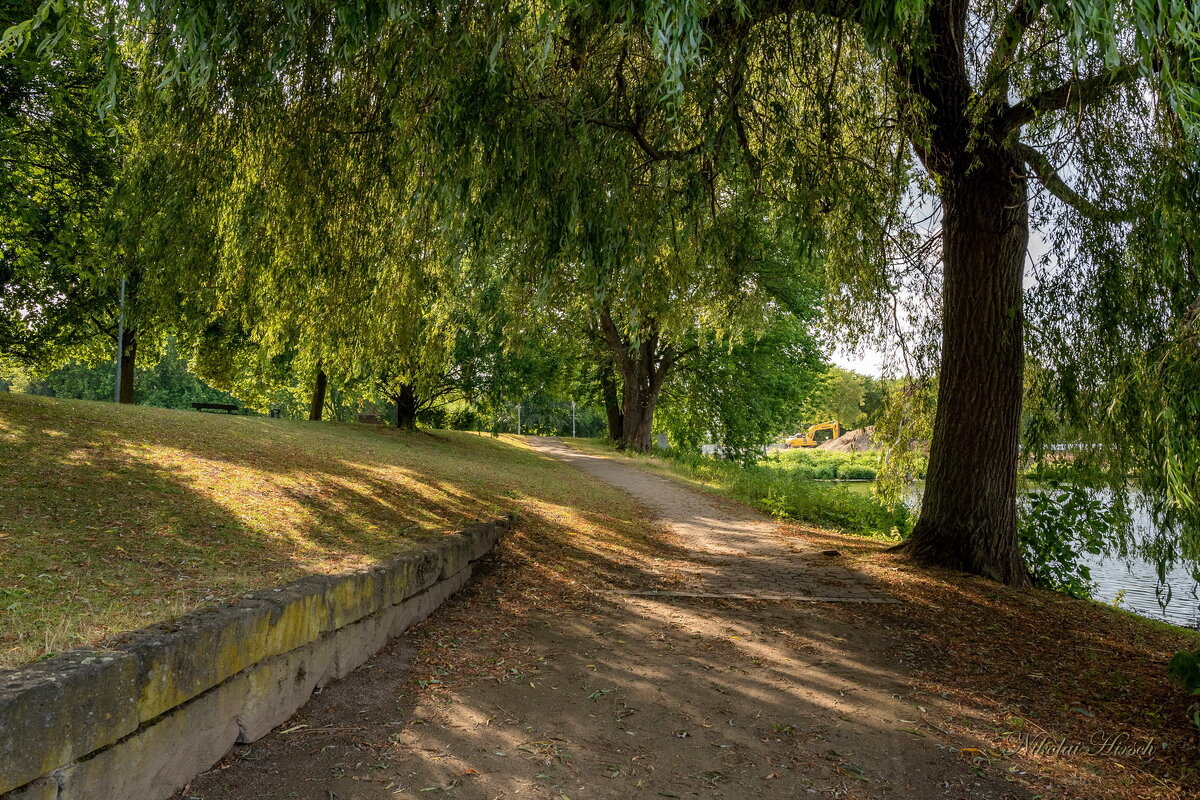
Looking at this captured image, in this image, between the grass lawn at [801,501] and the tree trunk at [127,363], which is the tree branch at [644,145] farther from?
the tree trunk at [127,363]

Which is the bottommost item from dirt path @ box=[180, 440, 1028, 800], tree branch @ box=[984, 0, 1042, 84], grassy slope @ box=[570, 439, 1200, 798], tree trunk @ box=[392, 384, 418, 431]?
dirt path @ box=[180, 440, 1028, 800]

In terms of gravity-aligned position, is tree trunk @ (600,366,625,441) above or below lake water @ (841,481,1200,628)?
above

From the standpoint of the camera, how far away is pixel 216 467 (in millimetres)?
7598

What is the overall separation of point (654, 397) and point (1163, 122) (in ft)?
60.8

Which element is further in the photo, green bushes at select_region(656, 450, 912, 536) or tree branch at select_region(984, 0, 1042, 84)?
green bushes at select_region(656, 450, 912, 536)

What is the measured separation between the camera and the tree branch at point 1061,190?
598cm

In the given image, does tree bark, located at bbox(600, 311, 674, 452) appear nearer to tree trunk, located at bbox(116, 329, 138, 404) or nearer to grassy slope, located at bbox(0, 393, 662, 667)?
grassy slope, located at bbox(0, 393, 662, 667)

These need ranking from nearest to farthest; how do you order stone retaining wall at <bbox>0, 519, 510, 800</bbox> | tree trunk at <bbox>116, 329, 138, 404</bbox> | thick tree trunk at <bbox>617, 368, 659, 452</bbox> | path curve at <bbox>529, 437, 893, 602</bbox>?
stone retaining wall at <bbox>0, 519, 510, 800</bbox> < path curve at <bbox>529, 437, 893, 602</bbox> < tree trunk at <bbox>116, 329, 138, 404</bbox> < thick tree trunk at <bbox>617, 368, 659, 452</bbox>

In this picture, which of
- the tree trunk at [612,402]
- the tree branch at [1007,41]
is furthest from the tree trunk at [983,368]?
the tree trunk at [612,402]

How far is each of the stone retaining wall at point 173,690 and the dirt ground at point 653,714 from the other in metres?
0.15
